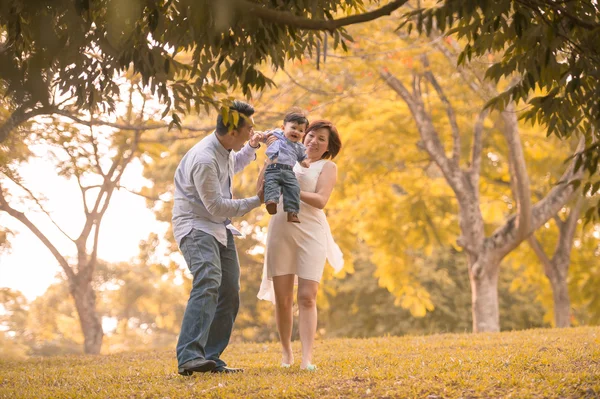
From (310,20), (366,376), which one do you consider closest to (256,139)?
(366,376)

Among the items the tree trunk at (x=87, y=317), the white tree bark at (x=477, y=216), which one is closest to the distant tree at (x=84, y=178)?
the tree trunk at (x=87, y=317)

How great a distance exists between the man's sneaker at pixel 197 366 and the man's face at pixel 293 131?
6.11ft

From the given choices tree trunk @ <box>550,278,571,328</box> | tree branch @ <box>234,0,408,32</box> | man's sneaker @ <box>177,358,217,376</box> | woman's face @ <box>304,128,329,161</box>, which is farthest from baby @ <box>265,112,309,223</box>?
tree trunk @ <box>550,278,571,328</box>

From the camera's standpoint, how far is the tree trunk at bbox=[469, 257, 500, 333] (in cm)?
1650

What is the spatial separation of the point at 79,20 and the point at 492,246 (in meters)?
13.5

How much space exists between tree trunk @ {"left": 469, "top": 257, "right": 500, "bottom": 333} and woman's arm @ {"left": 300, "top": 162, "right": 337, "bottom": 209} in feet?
36.6

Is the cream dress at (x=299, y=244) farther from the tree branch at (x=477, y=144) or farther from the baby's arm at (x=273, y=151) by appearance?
the tree branch at (x=477, y=144)

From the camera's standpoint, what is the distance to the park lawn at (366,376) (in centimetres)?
500

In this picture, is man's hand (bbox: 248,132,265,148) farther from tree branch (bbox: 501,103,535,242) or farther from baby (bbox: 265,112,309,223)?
tree branch (bbox: 501,103,535,242)

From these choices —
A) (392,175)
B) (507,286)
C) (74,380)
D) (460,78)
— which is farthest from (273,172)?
(507,286)

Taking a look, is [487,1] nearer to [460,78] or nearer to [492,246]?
[460,78]

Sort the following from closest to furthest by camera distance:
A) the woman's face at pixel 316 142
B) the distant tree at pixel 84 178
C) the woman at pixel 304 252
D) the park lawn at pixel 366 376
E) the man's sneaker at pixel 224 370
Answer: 1. the park lawn at pixel 366 376
2. the woman at pixel 304 252
3. the man's sneaker at pixel 224 370
4. the woman's face at pixel 316 142
5. the distant tree at pixel 84 178

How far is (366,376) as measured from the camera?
568 cm

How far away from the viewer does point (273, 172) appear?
5730mm
